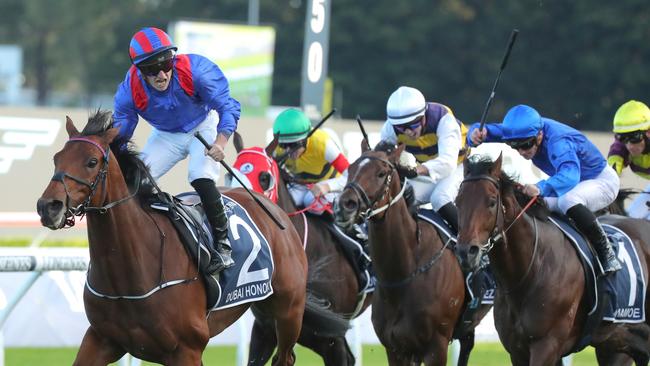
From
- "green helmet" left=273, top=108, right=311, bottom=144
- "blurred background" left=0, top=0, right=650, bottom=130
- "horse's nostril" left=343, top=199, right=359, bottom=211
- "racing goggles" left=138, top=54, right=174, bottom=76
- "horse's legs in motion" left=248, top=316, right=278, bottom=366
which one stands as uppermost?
"racing goggles" left=138, top=54, right=174, bottom=76

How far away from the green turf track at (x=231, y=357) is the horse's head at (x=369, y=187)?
1825 millimetres

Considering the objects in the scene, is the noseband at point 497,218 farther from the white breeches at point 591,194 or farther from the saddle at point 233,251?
the saddle at point 233,251

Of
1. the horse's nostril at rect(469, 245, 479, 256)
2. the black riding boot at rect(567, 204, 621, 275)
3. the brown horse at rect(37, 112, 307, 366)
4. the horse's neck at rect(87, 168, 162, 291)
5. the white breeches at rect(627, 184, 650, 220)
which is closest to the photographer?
the brown horse at rect(37, 112, 307, 366)

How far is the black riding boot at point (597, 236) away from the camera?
6762 mm

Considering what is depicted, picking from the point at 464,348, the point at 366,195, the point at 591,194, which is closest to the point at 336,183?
the point at 366,195

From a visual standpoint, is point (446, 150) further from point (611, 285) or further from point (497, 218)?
point (611, 285)

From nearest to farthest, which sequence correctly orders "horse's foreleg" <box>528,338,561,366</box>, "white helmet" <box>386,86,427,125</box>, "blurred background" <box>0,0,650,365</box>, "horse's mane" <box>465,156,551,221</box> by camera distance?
1. "horse's mane" <box>465,156,551,221</box>
2. "horse's foreleg" <box>528,338,561,366</box>
3. "white helmet" <box>386,86,427,125</box>
4. "blurred background" <box>0,0,650,365</box>

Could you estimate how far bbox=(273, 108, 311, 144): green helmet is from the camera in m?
7.96

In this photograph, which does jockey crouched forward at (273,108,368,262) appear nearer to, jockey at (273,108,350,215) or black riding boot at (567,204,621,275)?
jockey at (273,108,350,215)

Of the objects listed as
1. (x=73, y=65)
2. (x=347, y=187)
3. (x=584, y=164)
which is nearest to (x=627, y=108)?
(x=584, y=164)

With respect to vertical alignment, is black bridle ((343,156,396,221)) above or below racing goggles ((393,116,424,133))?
below

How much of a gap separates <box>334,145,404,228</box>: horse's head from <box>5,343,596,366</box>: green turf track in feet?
5.99

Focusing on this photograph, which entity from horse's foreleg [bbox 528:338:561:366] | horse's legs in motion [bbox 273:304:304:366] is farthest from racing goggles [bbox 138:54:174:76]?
horse's foreleg [bbox 528:338:561:366]

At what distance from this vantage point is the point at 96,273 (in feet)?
17.9
